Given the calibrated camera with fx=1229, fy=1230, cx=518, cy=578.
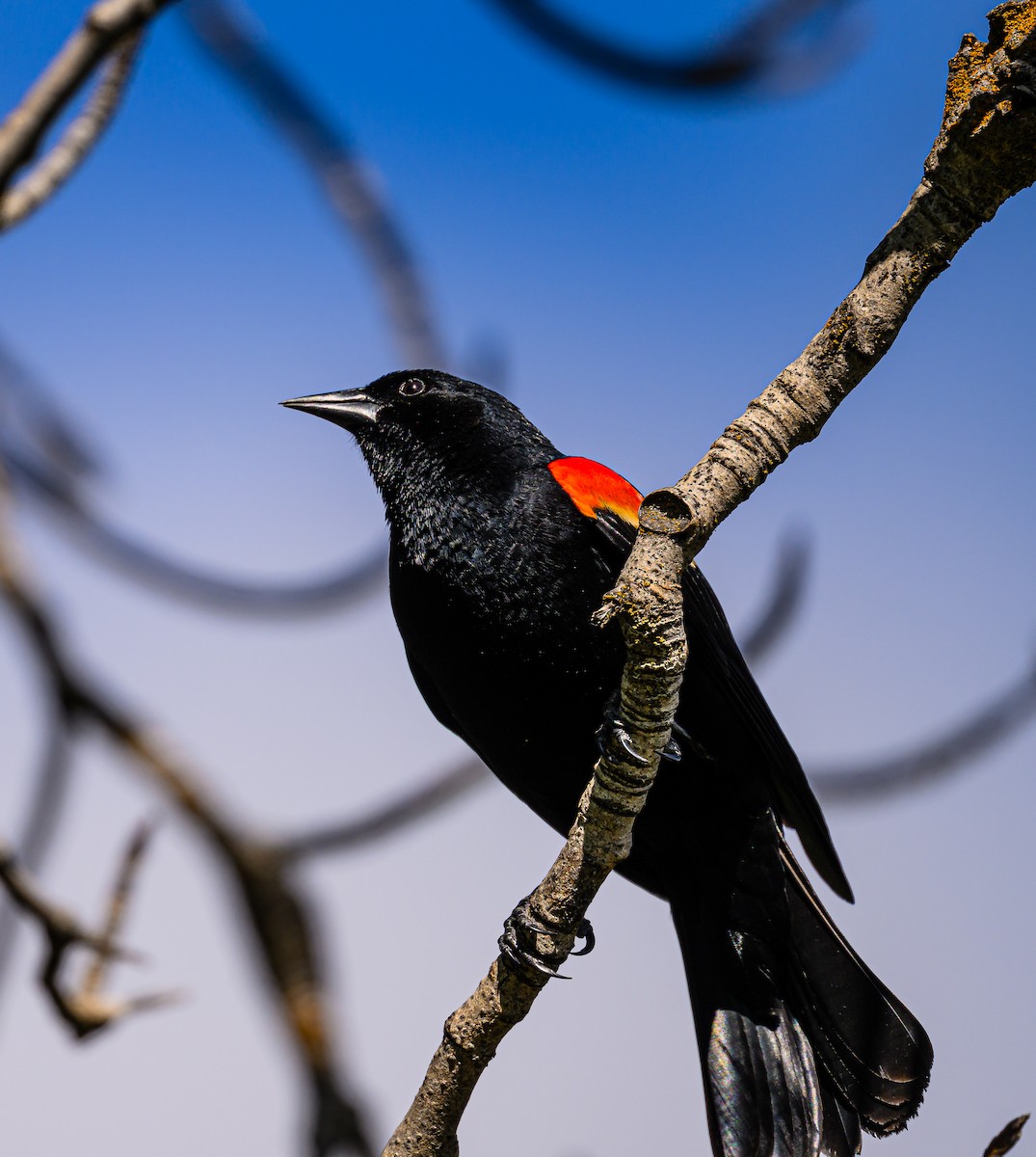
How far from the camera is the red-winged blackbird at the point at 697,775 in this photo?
3791 mm

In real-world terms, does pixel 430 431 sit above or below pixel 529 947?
above

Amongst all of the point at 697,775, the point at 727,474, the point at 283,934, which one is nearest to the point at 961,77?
the point at 727,474

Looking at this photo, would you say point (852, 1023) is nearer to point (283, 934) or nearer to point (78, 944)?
point (78, 944)

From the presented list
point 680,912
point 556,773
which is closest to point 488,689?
point 556,773

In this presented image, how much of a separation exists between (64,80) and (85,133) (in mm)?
973

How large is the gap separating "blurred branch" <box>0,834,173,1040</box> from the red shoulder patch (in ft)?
6.59

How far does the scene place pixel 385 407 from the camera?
4863 millimetres

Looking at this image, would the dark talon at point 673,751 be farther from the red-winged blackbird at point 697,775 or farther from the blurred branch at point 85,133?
the blurred branch at point 85,133

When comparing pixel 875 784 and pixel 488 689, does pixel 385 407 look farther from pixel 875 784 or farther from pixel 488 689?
pixel 875 784

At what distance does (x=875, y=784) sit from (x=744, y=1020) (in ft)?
2.93

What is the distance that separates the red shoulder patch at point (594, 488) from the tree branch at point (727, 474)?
136 cm

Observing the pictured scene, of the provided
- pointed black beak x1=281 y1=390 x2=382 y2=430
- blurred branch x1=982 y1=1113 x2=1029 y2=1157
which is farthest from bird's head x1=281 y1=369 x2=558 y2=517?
blurred branch x1=982 y1=1113 x2=1029 y2=1157

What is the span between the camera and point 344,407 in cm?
495

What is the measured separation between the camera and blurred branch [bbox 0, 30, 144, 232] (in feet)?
7.49
